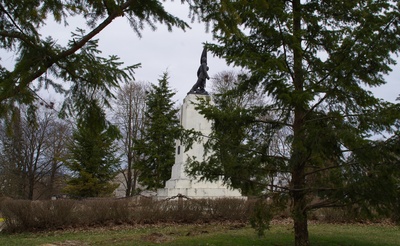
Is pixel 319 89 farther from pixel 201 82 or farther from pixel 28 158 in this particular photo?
pixel 28 158

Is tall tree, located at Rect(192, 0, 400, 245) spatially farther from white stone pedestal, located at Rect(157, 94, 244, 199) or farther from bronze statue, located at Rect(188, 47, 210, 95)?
bronze statue, located at Rect(188, 47, 210, 95)

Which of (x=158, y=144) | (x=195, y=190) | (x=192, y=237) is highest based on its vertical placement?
(x=158, y=144)

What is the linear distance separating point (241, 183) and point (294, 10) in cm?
386

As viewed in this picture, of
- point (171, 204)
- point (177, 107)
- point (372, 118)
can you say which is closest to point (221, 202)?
point (171, 204)

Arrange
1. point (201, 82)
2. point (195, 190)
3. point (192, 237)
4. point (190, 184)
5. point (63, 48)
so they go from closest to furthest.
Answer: point (63, 48) < point (192, 237) < point (195, 190) < point (190, 184) < point (201, 82)

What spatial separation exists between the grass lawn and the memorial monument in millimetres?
3506

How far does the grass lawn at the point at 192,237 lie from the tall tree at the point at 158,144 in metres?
14.9

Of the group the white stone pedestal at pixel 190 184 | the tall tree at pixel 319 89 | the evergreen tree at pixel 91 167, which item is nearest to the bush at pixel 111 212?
the white stone pedestal at pixel 190 184

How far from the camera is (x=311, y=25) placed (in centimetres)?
790

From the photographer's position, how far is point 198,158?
1695 centimetres

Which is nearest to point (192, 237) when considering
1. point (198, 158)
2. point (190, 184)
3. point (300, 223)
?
point (300, 223)

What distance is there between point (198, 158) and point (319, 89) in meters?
10.8

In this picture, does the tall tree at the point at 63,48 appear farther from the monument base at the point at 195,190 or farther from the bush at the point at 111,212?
the monument base at the point at 195,190

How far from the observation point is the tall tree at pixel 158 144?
26.7 m
